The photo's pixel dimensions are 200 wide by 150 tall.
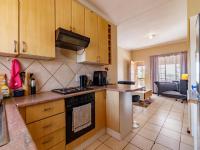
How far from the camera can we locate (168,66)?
5.39m

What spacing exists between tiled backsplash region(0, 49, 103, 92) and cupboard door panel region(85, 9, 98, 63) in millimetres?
313

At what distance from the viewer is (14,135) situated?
495 mm

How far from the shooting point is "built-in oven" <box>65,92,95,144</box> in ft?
4.67

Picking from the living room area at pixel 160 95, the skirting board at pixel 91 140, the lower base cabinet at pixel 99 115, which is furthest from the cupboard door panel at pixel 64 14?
the living room area at pixel 160 95

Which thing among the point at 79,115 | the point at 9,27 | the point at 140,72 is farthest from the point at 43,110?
the point at 140,72

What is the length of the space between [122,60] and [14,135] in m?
5.86

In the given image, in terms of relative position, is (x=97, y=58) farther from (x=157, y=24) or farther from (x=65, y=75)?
(x=157, y=24)

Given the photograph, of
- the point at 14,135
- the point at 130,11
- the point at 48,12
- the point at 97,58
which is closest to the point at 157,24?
the point at 130,11

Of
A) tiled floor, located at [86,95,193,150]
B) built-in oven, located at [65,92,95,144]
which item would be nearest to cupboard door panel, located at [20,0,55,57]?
built-in oven, located at [65,92,95,144]

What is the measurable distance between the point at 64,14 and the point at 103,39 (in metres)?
0.96

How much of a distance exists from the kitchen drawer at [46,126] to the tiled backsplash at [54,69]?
588 mm

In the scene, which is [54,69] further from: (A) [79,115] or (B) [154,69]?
(B) [154,69]

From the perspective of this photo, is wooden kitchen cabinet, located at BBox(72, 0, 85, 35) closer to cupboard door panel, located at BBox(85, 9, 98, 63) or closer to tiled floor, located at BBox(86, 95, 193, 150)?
cupboard door panel, located at BBox(85, 9, 98, 63)

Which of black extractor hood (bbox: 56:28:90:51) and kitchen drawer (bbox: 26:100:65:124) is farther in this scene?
black extractor hood (bbox: 56:28:90:51)
